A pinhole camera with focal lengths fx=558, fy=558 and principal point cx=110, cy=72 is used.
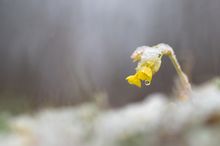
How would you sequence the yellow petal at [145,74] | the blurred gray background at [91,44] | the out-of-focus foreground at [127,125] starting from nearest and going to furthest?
the yellow petal at [145,74], the out-of-focus foreground at [127,125], the blurred gray background at [91,44]

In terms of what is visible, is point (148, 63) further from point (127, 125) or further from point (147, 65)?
point (127, 125)

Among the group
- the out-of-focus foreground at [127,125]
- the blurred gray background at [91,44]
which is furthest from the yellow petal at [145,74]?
the blurred gray background at [91,44]

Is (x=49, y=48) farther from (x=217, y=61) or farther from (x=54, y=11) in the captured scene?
(x=217, y=61)

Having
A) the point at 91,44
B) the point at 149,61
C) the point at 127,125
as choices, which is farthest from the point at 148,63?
the point at 91,44

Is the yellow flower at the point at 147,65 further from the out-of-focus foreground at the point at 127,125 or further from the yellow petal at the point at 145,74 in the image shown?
the out-of-focus foreground at the point at 127,125

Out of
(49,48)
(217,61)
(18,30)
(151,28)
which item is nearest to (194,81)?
(217,61)

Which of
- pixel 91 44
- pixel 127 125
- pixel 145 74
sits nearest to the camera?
pixel 145 74
